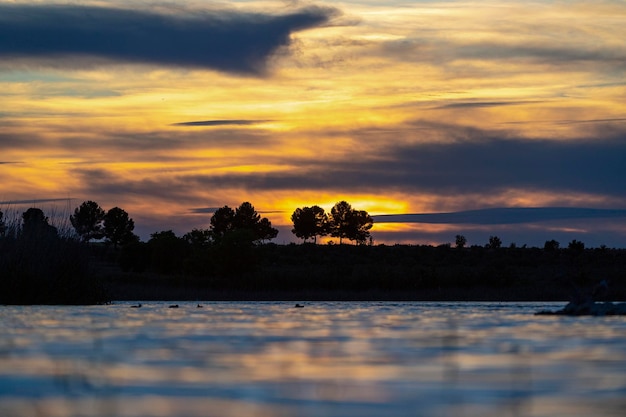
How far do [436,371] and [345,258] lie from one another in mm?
108636

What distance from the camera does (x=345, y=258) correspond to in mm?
124250

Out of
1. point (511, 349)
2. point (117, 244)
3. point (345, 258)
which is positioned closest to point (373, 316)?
point (511, 349)

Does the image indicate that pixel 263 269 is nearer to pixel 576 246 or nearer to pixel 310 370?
pixel 576 246

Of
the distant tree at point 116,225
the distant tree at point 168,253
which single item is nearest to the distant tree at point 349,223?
the distant tree at point 116,225

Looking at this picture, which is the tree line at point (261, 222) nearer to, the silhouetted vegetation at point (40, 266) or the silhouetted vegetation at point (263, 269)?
the silhouetted vegetation at point (263, 269)

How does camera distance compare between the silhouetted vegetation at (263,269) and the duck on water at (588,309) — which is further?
the silhouetted vegetation at (263,269)

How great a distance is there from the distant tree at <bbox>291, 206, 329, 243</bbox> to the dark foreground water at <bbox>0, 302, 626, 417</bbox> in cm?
13489

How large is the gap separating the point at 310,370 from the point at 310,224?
147 m

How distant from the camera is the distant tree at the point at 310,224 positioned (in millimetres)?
162625

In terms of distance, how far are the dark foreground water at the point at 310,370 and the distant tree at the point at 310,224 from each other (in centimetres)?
13489

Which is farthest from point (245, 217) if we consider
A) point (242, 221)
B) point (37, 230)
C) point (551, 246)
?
point (37, 230)

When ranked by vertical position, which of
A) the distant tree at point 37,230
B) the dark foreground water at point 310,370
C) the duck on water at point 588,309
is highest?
the distant tree at point 37,230

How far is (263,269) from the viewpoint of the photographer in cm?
9294

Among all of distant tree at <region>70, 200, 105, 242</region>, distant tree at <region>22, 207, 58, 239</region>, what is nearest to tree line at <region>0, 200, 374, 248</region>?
distant tree at <region>70, 200, 105, 242</region>
